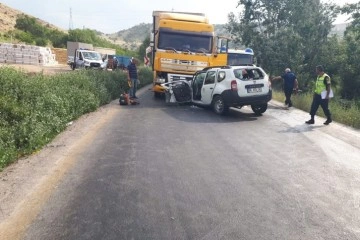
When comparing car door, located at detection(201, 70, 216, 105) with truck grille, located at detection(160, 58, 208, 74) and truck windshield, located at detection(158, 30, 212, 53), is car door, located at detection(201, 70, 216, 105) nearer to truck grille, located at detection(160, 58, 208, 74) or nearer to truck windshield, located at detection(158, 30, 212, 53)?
truck grille, located at detection(160, 58, 208, 74)

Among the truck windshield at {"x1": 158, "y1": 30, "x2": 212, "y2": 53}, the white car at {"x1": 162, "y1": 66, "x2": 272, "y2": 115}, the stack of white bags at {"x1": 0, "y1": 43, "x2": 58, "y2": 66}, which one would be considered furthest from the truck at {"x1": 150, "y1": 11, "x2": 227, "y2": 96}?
the stack of white bags at {"x1": 0, "y1": 43, "x2": 58, "y2": 66}

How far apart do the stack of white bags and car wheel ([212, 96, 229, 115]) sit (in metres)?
32.7

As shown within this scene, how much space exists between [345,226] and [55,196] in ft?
12.3

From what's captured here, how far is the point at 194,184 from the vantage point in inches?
215

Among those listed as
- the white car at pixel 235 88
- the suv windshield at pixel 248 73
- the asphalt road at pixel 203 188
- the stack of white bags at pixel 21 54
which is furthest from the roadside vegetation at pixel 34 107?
the stack of white bags at pixel 21 54

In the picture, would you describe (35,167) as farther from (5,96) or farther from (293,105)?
(293,105)

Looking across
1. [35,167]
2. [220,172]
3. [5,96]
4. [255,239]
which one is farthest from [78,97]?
[255,239]

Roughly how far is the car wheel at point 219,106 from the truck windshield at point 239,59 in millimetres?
11975

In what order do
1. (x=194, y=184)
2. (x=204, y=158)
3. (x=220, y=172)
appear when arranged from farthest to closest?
(x=204, y=158) → (x=220, y=172) → (x=194, y=184)

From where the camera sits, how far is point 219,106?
12516 millimetres

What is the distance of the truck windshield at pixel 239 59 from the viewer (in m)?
24.1

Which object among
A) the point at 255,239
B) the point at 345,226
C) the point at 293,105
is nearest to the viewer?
the point at 255,239

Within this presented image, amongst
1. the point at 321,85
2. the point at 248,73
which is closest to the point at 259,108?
the point at 248,73

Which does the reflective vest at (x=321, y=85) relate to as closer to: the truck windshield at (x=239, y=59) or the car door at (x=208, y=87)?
the car door at (x=208, y=87)
